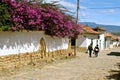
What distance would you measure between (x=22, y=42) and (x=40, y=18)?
273 centimetres

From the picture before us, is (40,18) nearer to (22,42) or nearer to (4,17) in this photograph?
(22,42)

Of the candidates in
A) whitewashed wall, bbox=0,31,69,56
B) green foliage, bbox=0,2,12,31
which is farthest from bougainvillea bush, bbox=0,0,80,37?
whitewashed wall, bbox=0,31,69,56

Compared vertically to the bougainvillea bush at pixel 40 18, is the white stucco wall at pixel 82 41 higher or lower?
lower

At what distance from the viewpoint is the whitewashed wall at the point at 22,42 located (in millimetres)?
17972

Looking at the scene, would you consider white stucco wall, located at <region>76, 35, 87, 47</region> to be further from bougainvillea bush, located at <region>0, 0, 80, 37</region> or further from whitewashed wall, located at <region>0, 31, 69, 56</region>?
whitewashed wall, located at <region>0, 31, 69, 56</region>

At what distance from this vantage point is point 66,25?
2686cm

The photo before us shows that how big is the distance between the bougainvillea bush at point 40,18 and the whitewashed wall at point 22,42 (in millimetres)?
477

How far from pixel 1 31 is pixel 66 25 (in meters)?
10.3

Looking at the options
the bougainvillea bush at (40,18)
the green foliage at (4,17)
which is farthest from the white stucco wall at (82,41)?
the green foliage at (4,17)

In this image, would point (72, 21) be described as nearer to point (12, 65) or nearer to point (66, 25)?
point (66, 25)

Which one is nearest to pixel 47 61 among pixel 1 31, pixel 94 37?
pixel 1 31

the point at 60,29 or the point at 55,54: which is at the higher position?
the point at 60,29

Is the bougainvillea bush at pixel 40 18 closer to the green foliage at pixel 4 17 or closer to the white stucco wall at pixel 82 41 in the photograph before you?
the green foliage at pixel 4 17

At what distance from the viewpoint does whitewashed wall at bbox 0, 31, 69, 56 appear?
59.0 feet
